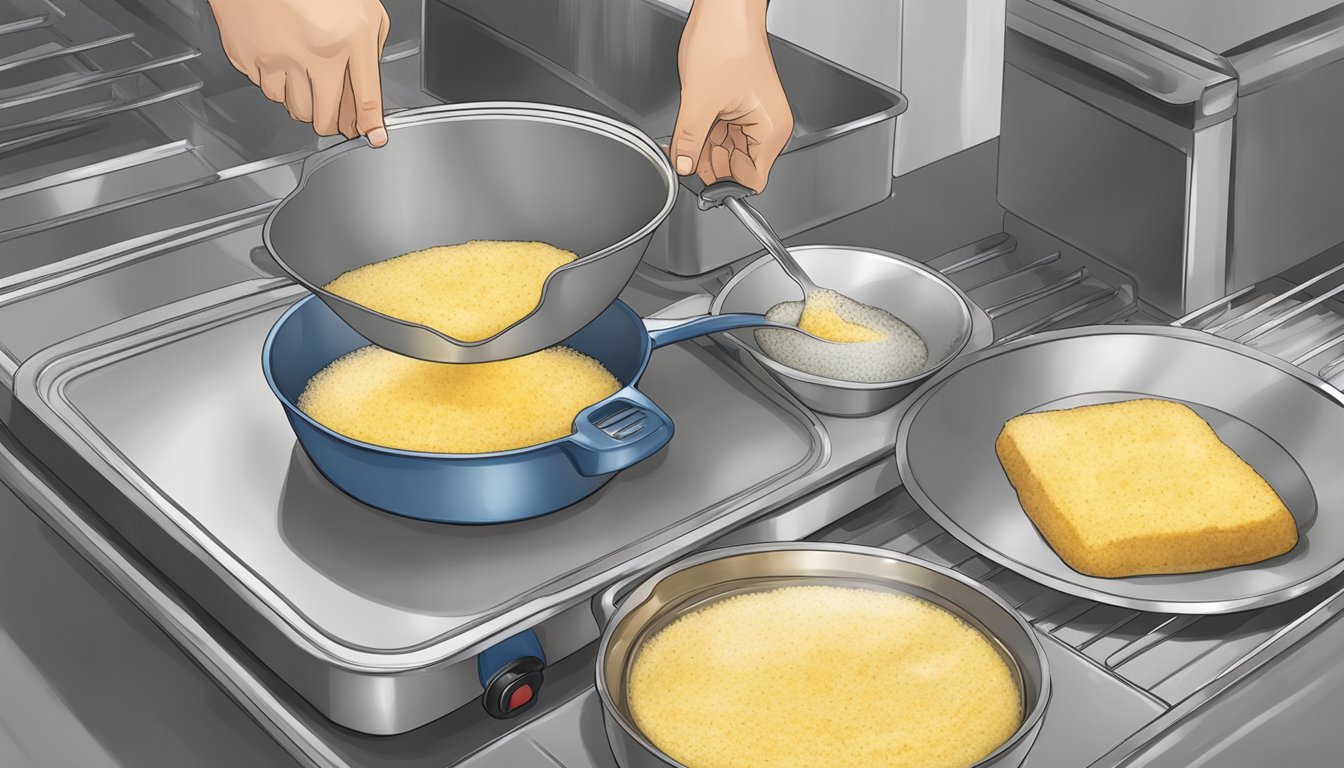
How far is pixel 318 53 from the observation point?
0.77m

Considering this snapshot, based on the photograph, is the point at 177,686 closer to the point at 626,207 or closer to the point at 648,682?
the point at 648,682

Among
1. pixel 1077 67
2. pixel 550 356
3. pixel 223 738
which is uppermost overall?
pixel 1077 67

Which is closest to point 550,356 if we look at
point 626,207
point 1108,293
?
point 626,207

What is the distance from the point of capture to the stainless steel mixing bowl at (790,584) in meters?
0.63

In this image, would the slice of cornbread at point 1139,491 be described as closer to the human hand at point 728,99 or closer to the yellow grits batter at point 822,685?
the yellow grits batter at point 822,685

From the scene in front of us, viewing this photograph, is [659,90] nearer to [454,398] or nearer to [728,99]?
[728,99]

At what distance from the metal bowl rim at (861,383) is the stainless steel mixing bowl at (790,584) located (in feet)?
0.49

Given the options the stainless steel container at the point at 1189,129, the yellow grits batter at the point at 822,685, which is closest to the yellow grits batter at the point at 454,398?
the yellow grits batter at the point at 822,685

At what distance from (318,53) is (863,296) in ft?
1.22

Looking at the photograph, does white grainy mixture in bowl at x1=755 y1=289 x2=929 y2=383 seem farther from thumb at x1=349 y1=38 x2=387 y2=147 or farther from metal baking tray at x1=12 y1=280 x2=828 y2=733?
thumb at x1=349 y1=38 x2=387 y2=147

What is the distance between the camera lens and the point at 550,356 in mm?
802

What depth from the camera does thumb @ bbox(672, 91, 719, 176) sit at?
0.87m

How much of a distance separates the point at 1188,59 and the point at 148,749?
0.72 m

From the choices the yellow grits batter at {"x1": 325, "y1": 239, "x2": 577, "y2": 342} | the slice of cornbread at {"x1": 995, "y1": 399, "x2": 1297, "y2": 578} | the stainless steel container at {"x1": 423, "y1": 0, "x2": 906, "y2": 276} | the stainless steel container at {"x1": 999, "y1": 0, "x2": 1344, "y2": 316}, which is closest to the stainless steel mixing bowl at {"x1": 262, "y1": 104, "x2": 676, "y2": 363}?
the yellow grits batter at {"x1": 325, "y1": 239, "x2": 577, "y2": 342}
